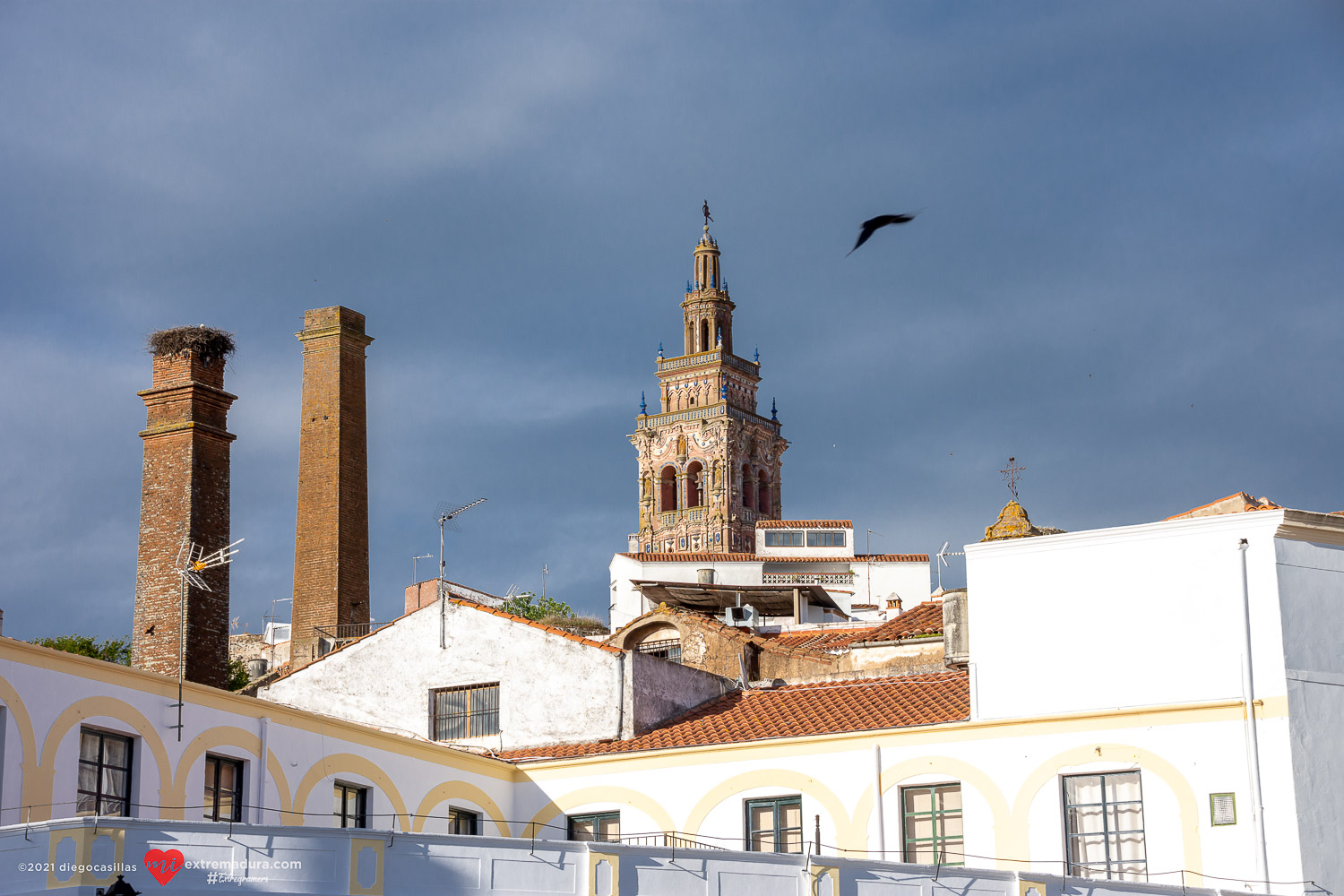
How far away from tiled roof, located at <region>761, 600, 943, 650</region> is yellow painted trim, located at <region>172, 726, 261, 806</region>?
16.8 meters

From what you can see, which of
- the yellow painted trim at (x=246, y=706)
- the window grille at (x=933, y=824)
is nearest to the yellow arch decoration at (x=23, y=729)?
the yellow painted trim at (x=246, y=706)

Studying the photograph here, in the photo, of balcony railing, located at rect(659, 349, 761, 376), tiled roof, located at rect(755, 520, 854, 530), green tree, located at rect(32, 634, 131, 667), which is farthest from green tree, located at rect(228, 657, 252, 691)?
balcony railing, located at rect(659, 349, 761, 376)

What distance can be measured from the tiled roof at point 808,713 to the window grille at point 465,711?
1.05m

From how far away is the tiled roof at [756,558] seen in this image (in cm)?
7494

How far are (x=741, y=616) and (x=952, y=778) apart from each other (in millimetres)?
21224

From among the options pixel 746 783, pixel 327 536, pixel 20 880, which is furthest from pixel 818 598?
pixel 20 880

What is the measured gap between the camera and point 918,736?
81.1 feet

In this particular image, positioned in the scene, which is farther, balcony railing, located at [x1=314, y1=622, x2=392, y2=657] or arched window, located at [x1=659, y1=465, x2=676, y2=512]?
arched window, located at [x1=659, y1=465, x2=676, y2=512]

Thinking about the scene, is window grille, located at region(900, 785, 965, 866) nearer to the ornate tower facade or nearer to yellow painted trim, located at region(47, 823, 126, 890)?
yellow painted trim, located at region(47, 823, 126, 890)

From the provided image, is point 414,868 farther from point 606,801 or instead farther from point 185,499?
point 185,499

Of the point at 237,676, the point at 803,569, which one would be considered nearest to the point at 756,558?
the point at 803,569

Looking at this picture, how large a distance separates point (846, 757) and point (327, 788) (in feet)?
25.2

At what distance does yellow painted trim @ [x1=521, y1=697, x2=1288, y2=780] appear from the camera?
2294 cm

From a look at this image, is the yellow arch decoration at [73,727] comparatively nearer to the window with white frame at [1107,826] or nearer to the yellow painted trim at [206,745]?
the yellow painted trim at [206,745]
